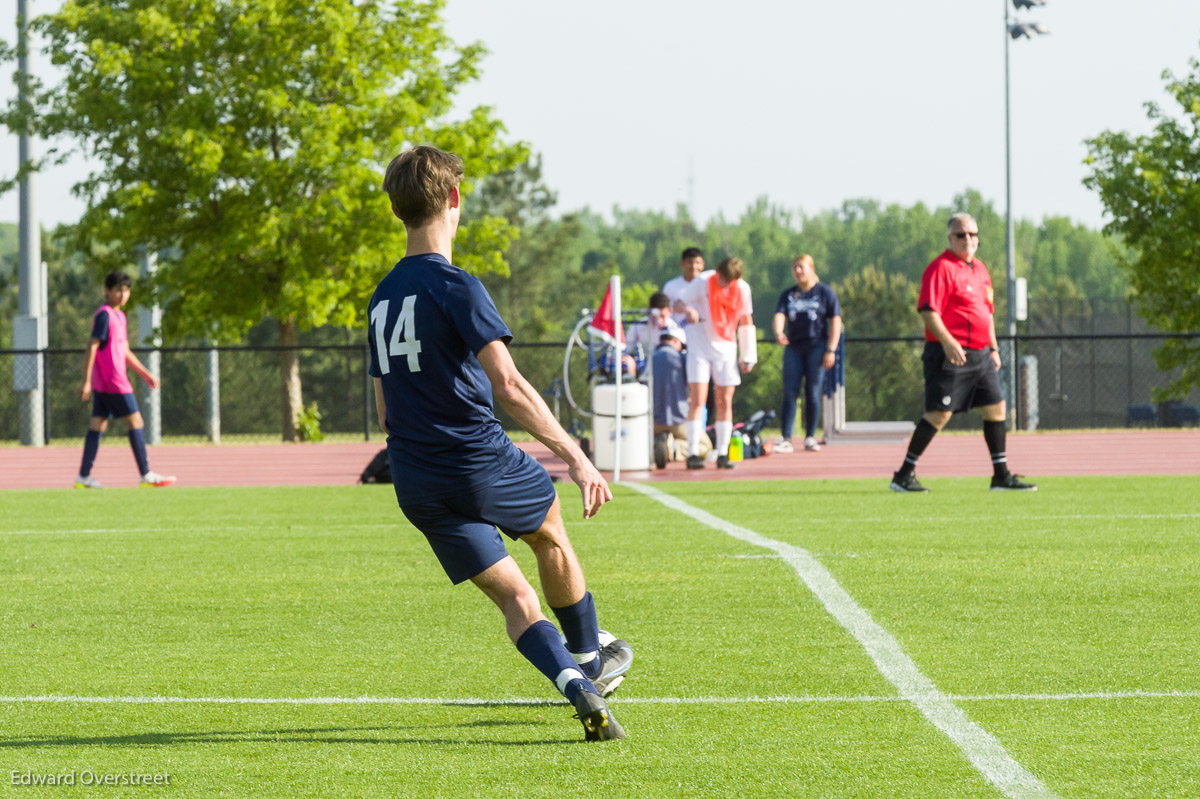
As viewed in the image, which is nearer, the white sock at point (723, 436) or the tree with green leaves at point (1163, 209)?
the white sock at point (723, 436)

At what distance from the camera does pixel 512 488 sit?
4285 millimetres

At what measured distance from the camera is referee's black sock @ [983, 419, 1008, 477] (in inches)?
467

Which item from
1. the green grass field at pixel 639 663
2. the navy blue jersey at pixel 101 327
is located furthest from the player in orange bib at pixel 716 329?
the navy blue jersey at pixel 101 327

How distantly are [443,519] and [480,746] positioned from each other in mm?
667

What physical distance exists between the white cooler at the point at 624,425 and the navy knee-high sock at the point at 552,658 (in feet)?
33.2

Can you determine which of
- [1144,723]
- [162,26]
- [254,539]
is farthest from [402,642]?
[162,26]

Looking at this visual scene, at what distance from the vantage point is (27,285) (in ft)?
91.8

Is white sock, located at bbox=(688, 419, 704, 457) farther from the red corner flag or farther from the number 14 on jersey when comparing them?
the number 14 on jersey

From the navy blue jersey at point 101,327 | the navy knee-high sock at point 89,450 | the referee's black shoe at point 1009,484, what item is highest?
the navy blue jersey at point 101,327

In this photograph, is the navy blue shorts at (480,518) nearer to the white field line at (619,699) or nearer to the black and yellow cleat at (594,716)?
the black and yellow cleat at (594,716)

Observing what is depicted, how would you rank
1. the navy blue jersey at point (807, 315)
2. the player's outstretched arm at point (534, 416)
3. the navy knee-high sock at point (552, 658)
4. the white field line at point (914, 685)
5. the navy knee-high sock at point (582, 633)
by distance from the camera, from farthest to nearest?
the navy blue jersey at point (807, 315)
the navy knee-high sock at point (582, 633)
the navy knee-high sock at point (552, 658)
the player's outstretched arm at point (534, 416)
the white field line at point (914, 685)

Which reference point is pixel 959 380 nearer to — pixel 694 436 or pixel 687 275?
pixel 694 436

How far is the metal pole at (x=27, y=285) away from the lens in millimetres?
26391

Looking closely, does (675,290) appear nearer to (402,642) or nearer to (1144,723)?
(402,642)
